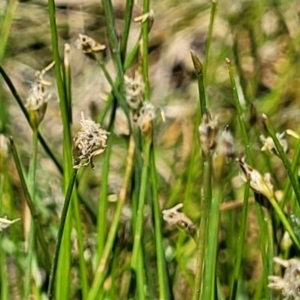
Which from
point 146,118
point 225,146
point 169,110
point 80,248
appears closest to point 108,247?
point 80,248

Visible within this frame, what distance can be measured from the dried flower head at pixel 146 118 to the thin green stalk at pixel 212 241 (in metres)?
0.14

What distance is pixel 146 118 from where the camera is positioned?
642 millimetres

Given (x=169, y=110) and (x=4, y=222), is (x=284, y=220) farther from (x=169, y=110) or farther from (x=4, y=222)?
(x=169, y=110)

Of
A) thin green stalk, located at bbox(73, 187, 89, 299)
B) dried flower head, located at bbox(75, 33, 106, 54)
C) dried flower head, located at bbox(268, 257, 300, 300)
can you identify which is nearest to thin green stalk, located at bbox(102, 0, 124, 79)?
dried flower head, located at bbox(75, 33, 106, 54)

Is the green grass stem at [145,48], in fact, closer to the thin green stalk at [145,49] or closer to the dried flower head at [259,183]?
the thin green stalk at [145,49]

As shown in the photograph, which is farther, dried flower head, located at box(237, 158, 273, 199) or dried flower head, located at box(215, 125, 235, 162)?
dried flower head, located at box(237, 158, 273, 199)

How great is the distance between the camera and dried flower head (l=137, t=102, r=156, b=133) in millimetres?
642

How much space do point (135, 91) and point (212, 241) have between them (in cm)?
20

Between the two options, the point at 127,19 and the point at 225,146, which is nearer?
the point at 225,146

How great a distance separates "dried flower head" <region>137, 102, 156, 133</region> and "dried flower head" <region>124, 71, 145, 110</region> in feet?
0.07

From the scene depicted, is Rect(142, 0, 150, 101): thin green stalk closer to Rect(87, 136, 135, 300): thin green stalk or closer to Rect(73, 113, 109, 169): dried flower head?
Rect(87, 136, 135, 300): thin green stalk

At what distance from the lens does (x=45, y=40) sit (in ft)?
4.90

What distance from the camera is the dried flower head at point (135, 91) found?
675mm

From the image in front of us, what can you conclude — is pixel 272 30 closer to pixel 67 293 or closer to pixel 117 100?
pixel 117 100
